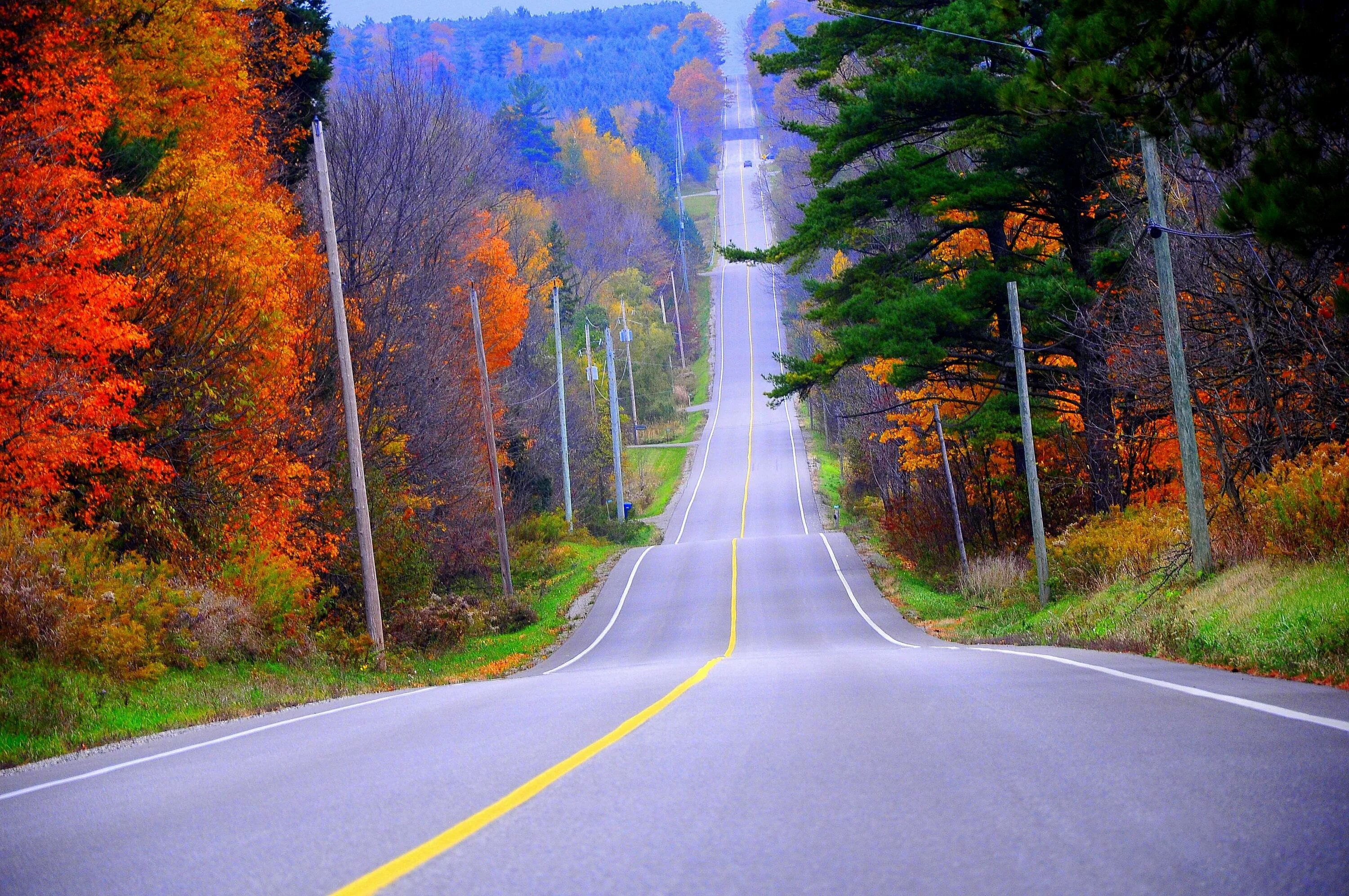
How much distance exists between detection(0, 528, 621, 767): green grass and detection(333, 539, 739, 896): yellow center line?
23.3 ft

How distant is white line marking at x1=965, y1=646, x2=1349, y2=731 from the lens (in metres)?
6.96

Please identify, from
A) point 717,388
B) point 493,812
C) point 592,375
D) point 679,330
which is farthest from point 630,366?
point 493,812

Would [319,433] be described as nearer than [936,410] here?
Yes

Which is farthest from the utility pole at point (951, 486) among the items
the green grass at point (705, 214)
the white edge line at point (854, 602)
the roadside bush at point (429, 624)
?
the green grass at point (705, 214)

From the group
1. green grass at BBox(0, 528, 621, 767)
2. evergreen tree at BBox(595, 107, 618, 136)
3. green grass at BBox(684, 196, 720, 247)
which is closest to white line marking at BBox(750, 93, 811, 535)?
green grass at BBox(684, 196, 720, 247)

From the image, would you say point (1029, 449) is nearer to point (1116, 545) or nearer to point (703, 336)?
point (1116, 545)

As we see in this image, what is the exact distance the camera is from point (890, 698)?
32.6 ft

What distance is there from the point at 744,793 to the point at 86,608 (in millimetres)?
13577

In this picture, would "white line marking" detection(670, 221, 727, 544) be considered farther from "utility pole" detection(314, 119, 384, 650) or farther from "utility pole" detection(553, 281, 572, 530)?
"utility pole" detection(314, 119, 384, 650)

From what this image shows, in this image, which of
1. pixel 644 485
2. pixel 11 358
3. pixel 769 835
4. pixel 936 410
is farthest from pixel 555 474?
pixel 769 835

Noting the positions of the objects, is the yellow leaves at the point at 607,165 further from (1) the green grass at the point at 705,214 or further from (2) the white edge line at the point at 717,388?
(2) the white edge line at the point at 717,388

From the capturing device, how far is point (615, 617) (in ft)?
116

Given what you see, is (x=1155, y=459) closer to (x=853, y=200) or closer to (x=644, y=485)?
(x=853, y=200)

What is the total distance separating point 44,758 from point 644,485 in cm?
6200
